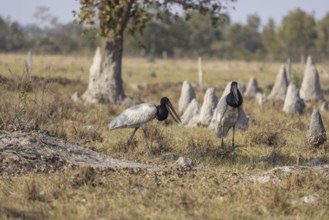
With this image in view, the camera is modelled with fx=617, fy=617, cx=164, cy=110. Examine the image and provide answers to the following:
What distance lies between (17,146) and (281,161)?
4478 mm

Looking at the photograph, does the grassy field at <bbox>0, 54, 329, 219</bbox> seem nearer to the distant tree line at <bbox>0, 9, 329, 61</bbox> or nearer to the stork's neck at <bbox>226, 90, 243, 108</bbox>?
the stork's neck at <bbox>226, 90, 243, 108</bbox>

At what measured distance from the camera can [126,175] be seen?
8.46 m

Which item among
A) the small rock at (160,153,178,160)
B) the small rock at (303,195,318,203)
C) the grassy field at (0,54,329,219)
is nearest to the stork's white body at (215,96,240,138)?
the grassy field at (0,54,329,219)

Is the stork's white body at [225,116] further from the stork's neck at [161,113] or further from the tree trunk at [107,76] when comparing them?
the tree trunk at [107,76]

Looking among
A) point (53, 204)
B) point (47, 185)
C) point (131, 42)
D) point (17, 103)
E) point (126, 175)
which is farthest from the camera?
point (131, 42)

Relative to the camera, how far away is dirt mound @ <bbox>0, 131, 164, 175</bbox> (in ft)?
28.8

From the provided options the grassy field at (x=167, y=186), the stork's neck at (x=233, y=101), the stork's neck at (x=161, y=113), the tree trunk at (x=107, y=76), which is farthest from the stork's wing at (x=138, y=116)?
the tree trunk at (x=107, y=76)

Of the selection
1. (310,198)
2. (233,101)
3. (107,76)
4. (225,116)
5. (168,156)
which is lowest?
(168,156)

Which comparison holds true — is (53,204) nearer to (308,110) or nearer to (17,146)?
(17,146)

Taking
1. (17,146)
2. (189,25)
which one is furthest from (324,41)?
(17,146)

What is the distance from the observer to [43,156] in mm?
9039

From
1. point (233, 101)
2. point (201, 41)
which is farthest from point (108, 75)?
point (201, 41)

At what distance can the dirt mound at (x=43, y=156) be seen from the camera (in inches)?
345

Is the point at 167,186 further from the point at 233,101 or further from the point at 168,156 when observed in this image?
the point at 233,101
